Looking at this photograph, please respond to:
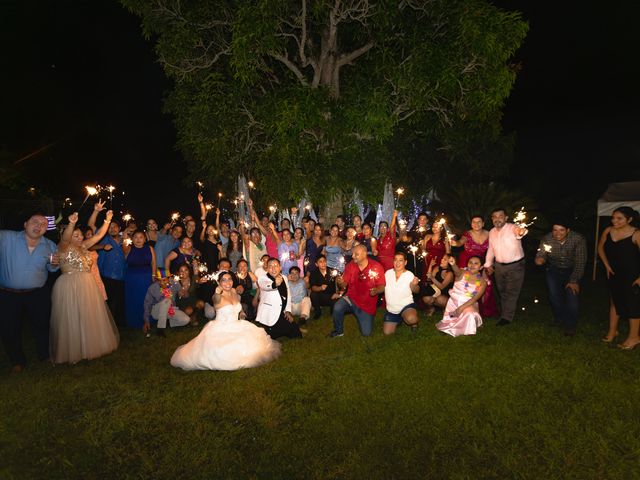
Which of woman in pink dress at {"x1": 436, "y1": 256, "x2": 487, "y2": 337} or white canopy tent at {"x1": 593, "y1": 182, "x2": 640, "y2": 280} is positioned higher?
white canopy tent at {"x1": 593, "y1": 182, "x2": 640, "y2": 280}

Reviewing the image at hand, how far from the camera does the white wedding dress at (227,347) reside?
21.1 ft

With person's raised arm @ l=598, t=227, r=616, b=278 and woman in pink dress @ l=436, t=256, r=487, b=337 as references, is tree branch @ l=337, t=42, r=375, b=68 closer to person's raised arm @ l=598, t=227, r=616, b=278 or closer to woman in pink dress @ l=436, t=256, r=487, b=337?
Answer: woman in pink dress @ l=436, t=256, r=487, b=337

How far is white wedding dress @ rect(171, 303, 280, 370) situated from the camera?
6.42m

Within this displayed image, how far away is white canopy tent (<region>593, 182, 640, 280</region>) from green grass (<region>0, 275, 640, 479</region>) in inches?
289

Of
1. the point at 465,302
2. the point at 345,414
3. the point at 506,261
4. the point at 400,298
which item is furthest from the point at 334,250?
the point at 345,414

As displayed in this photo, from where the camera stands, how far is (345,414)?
4957mm

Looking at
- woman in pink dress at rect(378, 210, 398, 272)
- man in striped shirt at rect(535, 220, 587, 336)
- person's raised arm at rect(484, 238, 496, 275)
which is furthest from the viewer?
woman in pink dress at rect(378, 210, 398, 272)

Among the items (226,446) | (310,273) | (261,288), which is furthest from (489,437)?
(310,273)

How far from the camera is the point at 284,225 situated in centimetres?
1071

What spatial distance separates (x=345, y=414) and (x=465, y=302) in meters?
3.69

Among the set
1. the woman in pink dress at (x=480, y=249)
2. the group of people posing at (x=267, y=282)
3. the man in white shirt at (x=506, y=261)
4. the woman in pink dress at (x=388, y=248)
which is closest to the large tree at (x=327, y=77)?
the group of people posing at (x=267, y=282)

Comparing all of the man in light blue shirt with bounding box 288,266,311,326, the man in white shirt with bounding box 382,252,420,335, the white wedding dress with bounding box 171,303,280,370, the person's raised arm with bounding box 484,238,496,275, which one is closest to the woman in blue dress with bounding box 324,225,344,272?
the man in light blue shirt with bounding box 288,266,311,326

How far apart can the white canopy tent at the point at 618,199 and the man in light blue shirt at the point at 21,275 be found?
13015 millimetres

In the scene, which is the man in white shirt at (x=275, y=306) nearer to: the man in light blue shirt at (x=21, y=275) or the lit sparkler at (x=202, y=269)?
the lit sparkler at (x=202, y=269)
